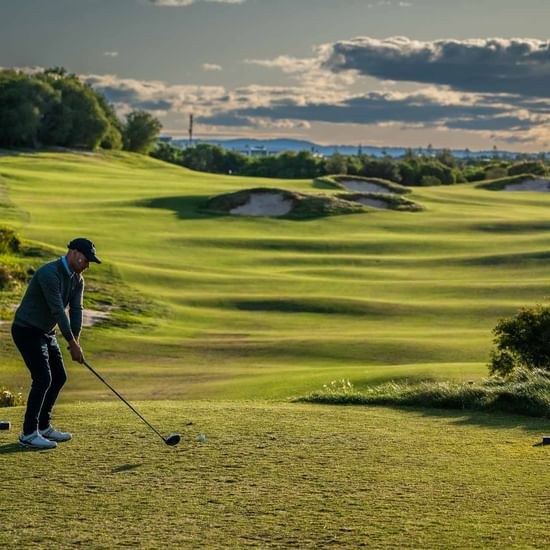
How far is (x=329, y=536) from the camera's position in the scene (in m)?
8.62

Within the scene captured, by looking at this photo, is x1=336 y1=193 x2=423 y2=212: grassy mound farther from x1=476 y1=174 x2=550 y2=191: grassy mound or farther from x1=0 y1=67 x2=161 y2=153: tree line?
x1=0 y1=67 x2=161 y2=153: tree line

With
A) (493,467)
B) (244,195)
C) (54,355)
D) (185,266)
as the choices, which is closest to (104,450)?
(54,355)

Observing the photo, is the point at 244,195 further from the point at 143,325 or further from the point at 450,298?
the point at 143,325

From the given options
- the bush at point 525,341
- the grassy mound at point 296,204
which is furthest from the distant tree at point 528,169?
the bush at point 525,341

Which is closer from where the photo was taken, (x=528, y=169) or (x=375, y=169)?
(x=375, y=169)

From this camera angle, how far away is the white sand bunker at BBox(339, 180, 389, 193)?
86.1m

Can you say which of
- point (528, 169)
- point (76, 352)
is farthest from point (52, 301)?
point (528, 169)

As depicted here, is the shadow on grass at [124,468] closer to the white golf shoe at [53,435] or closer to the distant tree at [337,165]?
the white golf shoe at [53,435]

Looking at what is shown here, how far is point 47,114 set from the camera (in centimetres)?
10856

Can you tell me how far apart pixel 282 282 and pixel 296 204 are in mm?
24607

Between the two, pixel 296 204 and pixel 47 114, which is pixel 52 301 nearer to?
pixel 296 204

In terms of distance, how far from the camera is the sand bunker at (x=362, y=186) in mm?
86125

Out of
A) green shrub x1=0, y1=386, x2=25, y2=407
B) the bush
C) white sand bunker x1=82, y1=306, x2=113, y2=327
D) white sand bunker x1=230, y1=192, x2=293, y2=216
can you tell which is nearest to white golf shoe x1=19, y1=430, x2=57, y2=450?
green shrub x1=0, y1=386, x2=25, y2=407

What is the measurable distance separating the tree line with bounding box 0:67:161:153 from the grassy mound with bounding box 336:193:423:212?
41.6 m
